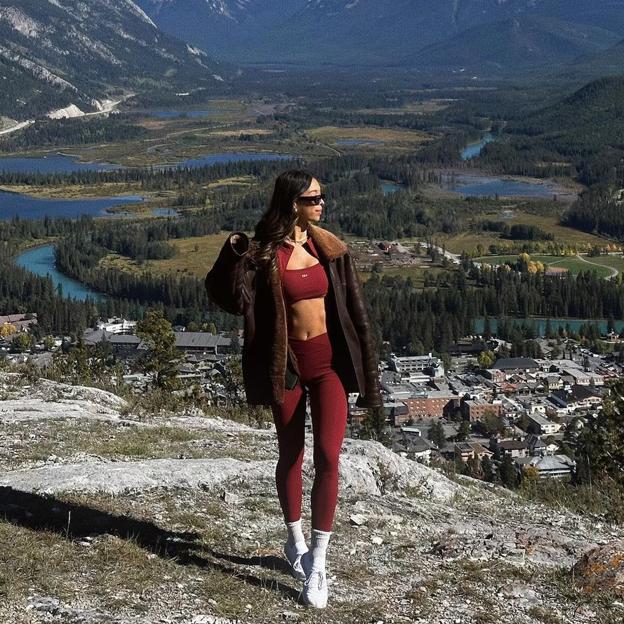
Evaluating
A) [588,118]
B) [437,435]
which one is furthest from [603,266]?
[588,118]

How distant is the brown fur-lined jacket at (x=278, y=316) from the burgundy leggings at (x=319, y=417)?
0.21 feet

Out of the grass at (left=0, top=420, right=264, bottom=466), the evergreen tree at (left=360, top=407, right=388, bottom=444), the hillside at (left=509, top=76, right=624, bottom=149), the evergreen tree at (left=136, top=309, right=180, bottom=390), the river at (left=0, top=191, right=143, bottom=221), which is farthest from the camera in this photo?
the hillside at (left=509, top=76, right=624, bottom=149)

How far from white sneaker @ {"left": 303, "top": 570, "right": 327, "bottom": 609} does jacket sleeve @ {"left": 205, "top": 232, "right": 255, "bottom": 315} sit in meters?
1.49

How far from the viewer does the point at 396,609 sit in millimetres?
5297

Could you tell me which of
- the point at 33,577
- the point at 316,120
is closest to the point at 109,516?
the point at 33,577

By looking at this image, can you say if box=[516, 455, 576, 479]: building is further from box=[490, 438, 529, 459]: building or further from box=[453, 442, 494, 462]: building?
box=[453, 442, 494, 462]: building

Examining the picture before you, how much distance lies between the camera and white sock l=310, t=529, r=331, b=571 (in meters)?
5.36

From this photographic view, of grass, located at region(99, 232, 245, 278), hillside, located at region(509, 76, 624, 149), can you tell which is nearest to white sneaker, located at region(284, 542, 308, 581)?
grass, located at region(99, 232, 245, 278)

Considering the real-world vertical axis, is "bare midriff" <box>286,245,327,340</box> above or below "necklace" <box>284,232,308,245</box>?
below

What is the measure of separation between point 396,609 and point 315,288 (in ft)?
5.88

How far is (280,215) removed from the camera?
5262 mm

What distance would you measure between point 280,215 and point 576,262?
78448 mm

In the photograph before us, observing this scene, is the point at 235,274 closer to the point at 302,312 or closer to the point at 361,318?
the point at 302,312

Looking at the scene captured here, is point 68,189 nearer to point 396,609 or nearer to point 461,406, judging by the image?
point 461,406
